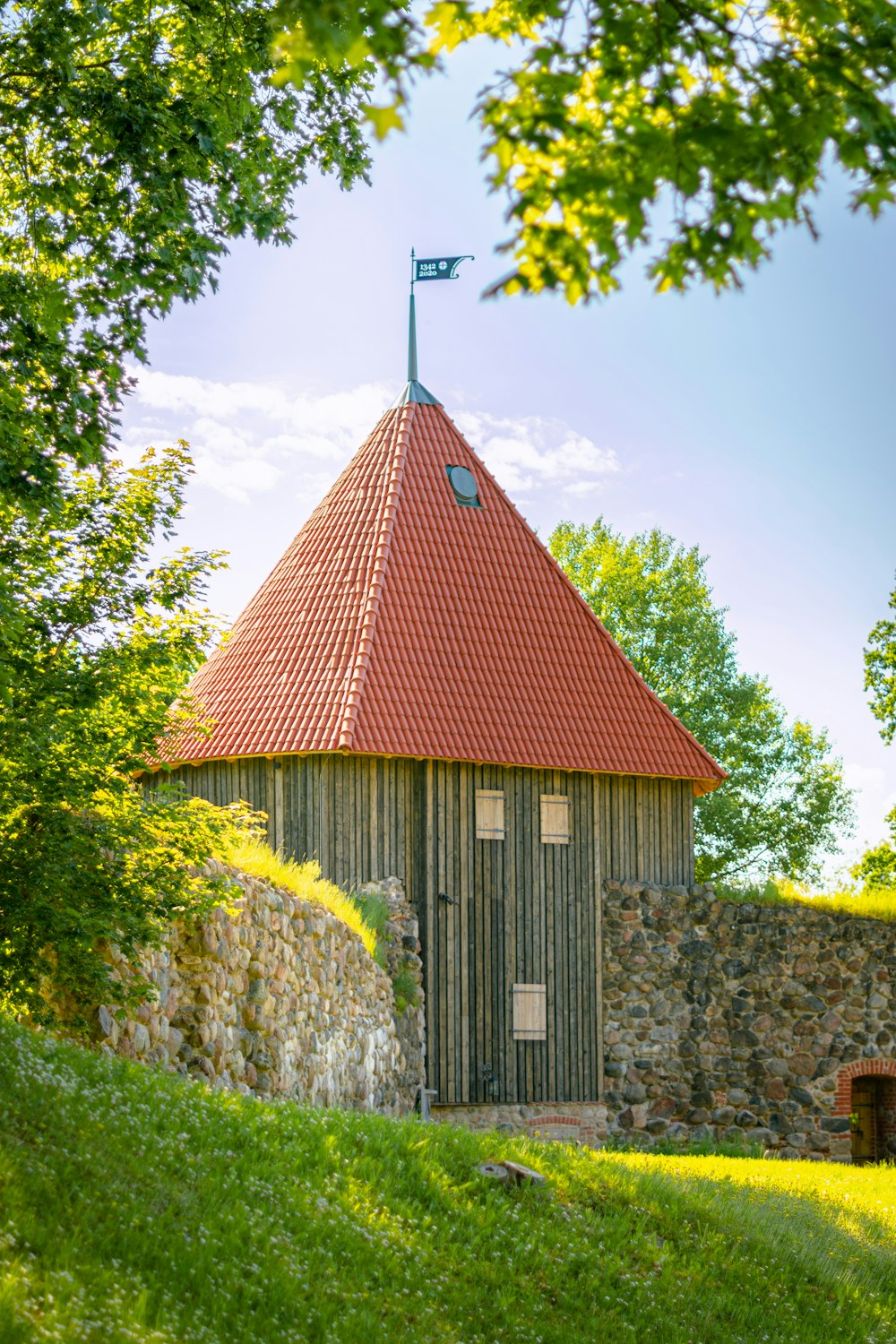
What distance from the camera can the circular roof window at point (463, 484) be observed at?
22.4 m

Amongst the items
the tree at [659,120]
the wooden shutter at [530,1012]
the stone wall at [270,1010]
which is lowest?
the wooden shutter at [530,1012]

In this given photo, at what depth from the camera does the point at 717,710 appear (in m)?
37.3

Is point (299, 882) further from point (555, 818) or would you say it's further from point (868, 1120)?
point (868, 1120)

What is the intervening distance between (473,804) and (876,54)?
15.1 meters

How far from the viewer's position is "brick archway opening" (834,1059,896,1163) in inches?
836

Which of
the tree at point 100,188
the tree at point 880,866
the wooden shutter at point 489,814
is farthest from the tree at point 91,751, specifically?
the tree at point 880,866

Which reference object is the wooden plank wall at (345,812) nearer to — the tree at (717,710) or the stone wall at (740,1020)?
the stone wall at (740,1020)

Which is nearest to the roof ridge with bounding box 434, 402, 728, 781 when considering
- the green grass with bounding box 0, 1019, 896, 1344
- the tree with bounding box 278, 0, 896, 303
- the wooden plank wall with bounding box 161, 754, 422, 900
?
the wooden plank wall with bounding box 161, 754, 422, 900

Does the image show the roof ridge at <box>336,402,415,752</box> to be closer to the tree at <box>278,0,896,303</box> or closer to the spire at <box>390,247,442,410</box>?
the spire at <box>390,247,442,410</box>

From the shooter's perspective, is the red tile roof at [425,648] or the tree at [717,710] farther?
the tree at [717,710]

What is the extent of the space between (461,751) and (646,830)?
3838mm

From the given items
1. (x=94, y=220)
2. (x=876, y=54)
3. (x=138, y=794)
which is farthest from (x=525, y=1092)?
(x=876, y=54)

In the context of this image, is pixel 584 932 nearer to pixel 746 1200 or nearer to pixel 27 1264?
pixel 746 1200

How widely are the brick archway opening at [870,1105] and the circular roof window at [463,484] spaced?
10.8 meters
